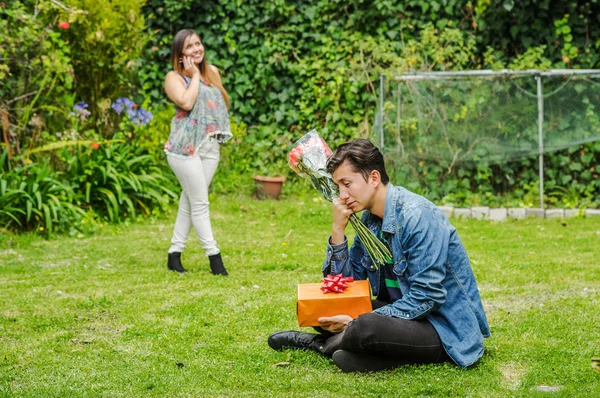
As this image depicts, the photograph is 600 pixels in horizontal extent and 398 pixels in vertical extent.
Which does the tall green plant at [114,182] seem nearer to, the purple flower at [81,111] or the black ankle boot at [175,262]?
the purple flower at [81,111]

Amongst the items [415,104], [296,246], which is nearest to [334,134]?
[415,104]

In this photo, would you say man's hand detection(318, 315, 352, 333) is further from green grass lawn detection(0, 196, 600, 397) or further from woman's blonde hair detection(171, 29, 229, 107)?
woman's blonde hair detection(171, 29, 229, 107)

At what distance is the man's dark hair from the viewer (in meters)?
3.97

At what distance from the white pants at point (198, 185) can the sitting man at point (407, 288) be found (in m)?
2.43

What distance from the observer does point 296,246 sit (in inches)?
301

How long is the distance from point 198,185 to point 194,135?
1.24ft

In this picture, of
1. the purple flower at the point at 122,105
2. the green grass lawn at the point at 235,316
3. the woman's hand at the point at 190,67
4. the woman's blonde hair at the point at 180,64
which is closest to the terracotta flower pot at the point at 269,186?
the green grass lawn at the point at 235,316

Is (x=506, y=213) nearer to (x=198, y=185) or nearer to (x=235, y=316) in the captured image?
(x=198, y=185)

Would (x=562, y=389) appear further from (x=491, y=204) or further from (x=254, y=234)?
(x=491, y=204)

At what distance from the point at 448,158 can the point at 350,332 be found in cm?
563

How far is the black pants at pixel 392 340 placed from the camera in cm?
387

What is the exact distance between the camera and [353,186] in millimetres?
4031

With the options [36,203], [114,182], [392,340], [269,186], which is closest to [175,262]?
[36,203]

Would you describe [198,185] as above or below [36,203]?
above
